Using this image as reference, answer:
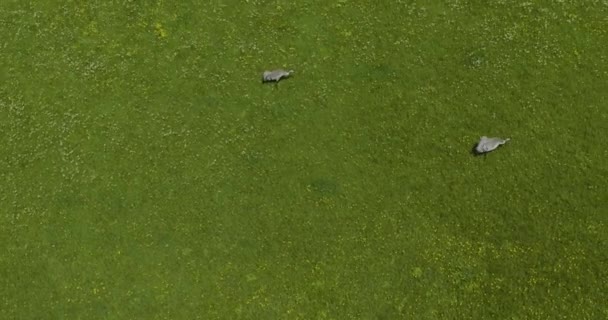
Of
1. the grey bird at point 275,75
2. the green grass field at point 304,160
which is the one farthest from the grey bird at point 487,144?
the grey bird at point 275,75

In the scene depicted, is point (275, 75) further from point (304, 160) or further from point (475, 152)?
point (475, 152)

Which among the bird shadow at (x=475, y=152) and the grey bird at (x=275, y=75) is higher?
the grey bird at (x=275, y=75)

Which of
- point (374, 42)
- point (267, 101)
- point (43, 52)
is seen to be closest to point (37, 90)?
point (43, 52)

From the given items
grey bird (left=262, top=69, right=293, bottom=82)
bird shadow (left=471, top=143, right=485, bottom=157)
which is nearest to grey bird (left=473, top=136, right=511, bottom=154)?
bird shadow (left=471, top=143, right=485, bottom=157)

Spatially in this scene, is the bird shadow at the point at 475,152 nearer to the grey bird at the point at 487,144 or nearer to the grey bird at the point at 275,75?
the grey bird at the point at 487,144

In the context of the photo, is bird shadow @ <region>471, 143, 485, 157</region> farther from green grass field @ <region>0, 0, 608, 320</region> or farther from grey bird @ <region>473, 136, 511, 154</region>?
green grass field @ <region>0, 0, 608, 320</region>

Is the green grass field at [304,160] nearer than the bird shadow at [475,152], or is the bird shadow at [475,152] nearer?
the green grass field at [304,160]
